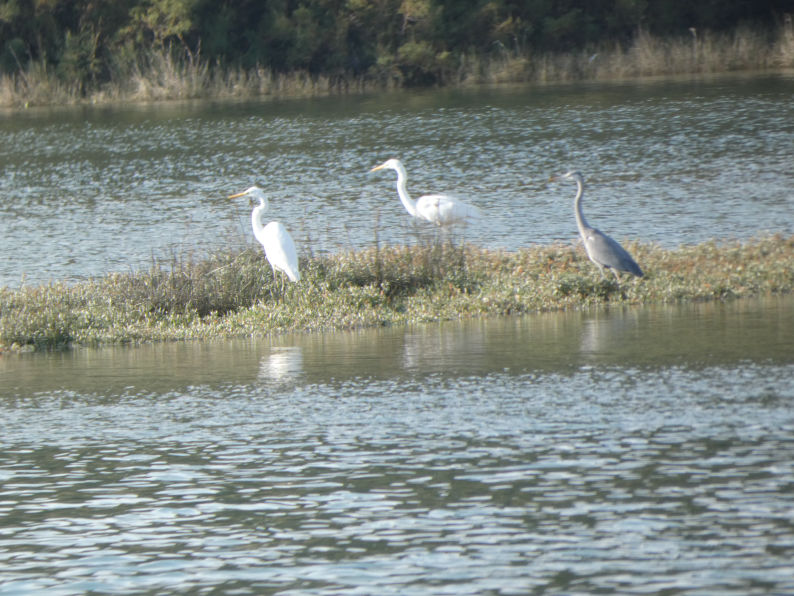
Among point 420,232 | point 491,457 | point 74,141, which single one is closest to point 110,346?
point 420,232

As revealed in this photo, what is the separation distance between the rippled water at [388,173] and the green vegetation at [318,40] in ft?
13.5

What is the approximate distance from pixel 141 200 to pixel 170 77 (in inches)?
744

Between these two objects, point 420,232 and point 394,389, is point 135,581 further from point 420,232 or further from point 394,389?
point 420,232

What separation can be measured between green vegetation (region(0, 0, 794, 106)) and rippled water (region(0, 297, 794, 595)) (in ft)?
111

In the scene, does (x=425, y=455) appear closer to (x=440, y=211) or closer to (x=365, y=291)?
(x=365, y=291)

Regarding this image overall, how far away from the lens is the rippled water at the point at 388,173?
776 inches

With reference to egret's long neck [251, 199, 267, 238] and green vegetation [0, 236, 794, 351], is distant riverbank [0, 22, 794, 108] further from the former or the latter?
green vegetation [0, 236, 794, 351]

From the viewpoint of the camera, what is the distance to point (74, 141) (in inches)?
1359

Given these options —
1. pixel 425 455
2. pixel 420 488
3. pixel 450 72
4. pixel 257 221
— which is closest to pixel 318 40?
pixel 450 72

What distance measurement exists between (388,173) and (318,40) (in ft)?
67.6

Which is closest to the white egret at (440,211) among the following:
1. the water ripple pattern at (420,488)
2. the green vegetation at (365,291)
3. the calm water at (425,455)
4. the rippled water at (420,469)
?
the calm water at (425,455)

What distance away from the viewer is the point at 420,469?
24.2ft

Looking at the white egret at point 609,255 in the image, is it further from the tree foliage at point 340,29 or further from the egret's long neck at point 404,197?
the tree foliage at point 340,29

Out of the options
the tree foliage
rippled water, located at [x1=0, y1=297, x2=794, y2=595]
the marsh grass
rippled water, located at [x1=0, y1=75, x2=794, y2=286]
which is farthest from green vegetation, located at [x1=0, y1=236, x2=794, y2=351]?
the tree foliage
